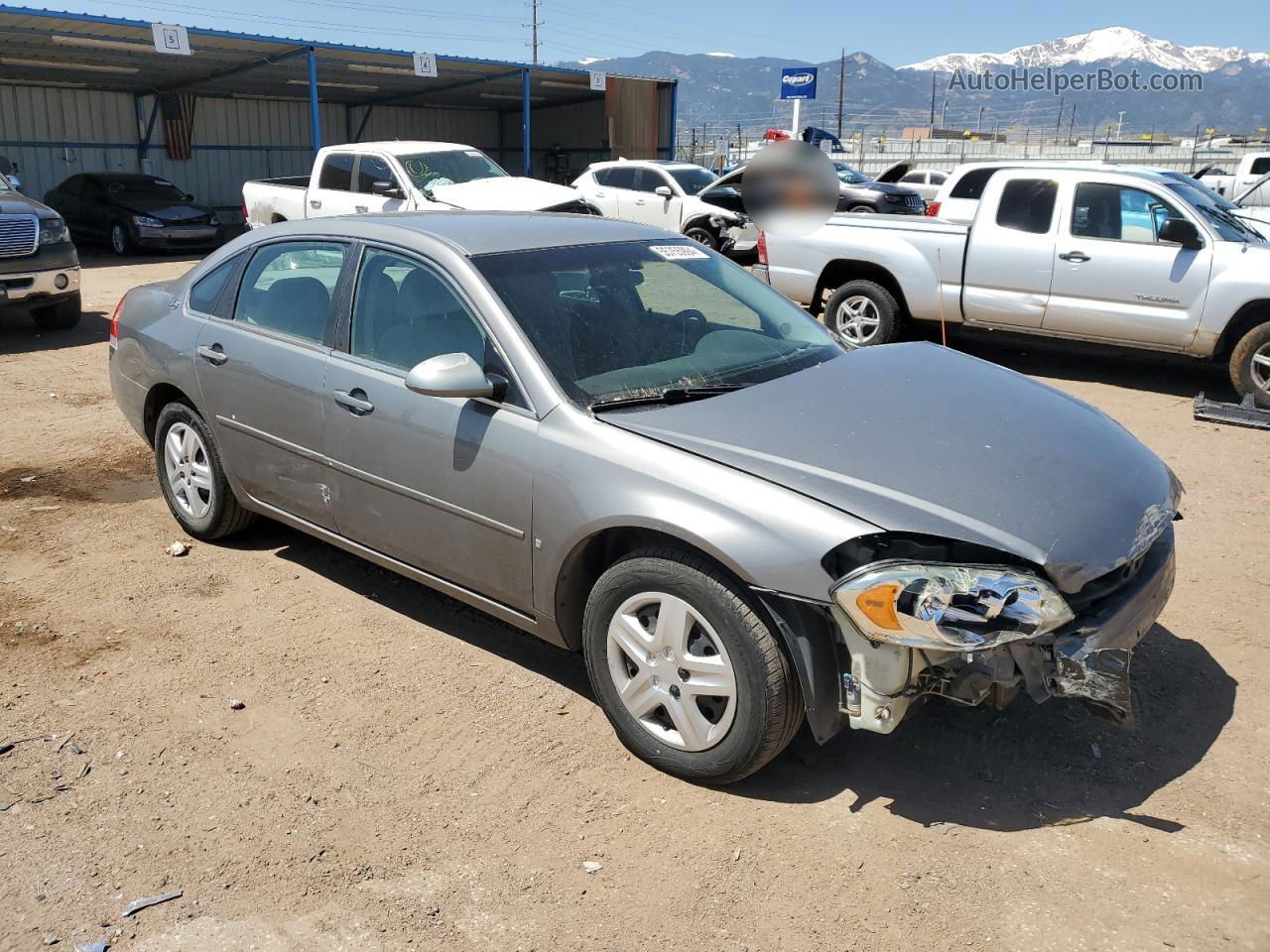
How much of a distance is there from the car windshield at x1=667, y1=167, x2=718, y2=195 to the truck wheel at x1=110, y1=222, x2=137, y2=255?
981 centimetres

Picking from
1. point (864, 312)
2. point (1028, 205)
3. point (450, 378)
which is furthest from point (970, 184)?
point (450, 378)

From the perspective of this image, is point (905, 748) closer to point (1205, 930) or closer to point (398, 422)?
point (1205, 930)

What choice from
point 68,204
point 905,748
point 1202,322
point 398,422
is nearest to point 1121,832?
point 905,748

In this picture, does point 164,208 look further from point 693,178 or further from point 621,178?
point 693,178

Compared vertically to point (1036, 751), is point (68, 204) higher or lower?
higher

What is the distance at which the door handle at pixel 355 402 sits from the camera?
4.03 meters

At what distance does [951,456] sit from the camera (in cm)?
325

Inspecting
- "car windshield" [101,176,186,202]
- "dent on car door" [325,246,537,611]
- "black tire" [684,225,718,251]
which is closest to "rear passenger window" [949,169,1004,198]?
"black tire" [684,225,718,251]

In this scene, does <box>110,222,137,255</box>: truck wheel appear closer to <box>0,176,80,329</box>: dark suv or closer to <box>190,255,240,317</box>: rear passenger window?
<box>0,176,80,329</box>: dark suv

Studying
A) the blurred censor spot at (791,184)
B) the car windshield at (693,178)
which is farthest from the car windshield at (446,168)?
the blurred censor spot at (791,184)

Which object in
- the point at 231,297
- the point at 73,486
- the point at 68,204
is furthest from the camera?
the point at 68,204

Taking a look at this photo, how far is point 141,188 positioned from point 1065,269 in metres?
17.7

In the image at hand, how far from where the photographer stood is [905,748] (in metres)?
3.49

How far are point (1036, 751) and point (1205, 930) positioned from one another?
85cm
